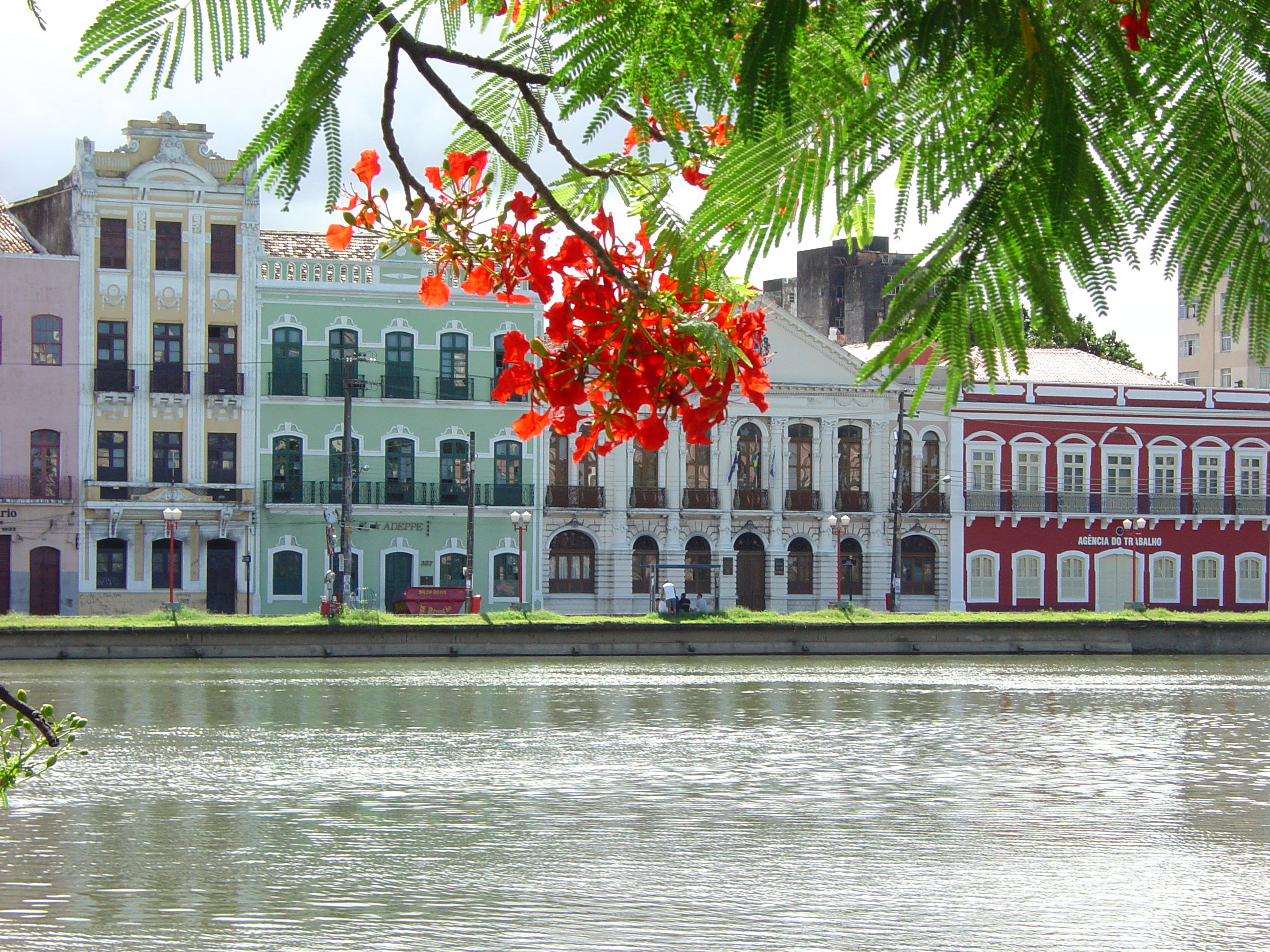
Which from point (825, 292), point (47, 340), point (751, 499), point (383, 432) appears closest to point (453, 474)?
point (383, 432)

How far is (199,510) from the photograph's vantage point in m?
34.8

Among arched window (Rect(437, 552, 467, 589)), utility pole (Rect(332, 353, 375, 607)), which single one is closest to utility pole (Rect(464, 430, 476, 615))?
arched window (Rect(437, 552, 467, 589))

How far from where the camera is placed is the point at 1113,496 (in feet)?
139

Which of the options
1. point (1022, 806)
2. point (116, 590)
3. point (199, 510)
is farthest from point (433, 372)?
point (1022, 806)

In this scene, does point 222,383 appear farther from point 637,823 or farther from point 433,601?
point 637,823

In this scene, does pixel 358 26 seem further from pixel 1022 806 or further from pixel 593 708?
pixel 593 708

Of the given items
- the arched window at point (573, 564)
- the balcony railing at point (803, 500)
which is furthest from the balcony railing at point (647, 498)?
the balcony railing at point (803, 500)

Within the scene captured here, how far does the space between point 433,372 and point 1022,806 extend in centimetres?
2582

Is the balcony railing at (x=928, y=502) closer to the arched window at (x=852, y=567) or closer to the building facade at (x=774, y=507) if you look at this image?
the building facade at (x=774, y=507)

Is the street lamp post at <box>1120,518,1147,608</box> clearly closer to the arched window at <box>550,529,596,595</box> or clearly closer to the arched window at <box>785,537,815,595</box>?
the arched window at <box>785,537,815,595</box>

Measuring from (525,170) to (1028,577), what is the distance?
4078cm

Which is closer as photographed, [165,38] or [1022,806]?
[165,38]

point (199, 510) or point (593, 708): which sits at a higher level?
point (199, 510)

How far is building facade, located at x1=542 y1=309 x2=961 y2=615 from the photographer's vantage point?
128 feet
